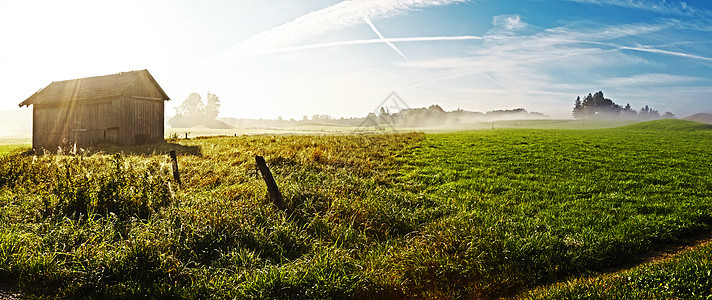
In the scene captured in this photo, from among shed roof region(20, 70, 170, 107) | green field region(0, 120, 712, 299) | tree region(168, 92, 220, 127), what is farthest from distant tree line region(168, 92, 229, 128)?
green field region(0, 120, 712, 299)

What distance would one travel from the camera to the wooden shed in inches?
1256

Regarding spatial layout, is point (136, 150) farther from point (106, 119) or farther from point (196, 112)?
point (196, 112)

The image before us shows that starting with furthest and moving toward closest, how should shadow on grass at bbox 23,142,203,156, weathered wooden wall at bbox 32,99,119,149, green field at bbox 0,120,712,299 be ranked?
1. weathered wooden wall at bbox 32,99,119,149
2. shadow on grass at bbox 23,142,203,156
3. green field at bbox 0,120,712,299

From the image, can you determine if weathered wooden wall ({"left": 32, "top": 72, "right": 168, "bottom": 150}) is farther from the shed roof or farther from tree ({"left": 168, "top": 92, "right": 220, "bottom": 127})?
tree ({"left": 168, "top": 92, "right": 220, "bottom": 127})

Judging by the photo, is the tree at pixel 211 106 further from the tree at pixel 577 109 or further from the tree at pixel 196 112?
the tree at pixel 577 109

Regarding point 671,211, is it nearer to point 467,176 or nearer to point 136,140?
point 467,176

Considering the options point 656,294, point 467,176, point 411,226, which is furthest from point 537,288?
A: point 467,176

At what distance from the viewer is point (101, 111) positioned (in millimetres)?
32219

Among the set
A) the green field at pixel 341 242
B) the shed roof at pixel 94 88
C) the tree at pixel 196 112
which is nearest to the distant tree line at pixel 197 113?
the tree at pixel 196 112

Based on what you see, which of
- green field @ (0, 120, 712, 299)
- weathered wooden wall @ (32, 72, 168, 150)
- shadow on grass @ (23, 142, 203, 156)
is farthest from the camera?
weathered wooden wall @ (32, 72, 168, 150)

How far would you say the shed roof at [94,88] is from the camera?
32281 mm

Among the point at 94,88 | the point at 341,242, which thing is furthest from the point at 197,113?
the point at 341,242

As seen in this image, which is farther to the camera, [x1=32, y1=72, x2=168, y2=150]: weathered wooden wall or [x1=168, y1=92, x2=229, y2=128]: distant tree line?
[x1=168, y1=92, x2=229, y2=128]: distant tree line

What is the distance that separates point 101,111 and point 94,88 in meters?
3.25
